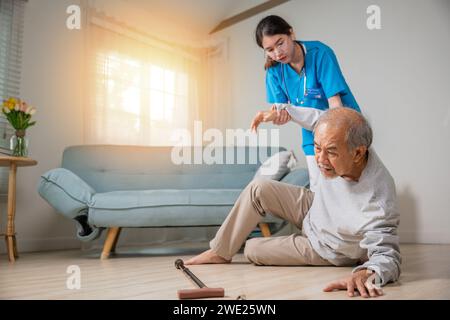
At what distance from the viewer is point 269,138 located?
3.97 m

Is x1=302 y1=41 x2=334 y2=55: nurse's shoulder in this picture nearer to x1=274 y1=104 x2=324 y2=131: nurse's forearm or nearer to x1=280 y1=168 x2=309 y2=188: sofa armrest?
x1=274 y1=104 x2=324 y2=131: nurse's forearm

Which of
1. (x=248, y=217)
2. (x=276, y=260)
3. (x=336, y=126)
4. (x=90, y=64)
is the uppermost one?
(x=90, y=64)

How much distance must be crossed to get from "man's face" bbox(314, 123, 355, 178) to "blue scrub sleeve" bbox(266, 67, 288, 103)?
723 mm

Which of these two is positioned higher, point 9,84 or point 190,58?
point 190,58

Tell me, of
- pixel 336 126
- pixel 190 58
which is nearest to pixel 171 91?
pixel 190 58

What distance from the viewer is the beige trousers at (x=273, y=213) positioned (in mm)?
1626

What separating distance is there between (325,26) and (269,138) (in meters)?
1.14

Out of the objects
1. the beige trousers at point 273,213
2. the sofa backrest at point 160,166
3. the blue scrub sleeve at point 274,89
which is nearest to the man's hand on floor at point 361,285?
the beige trousers at point 273,213

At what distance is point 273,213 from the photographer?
166 centimetres

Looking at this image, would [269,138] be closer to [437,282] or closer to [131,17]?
[131,17]

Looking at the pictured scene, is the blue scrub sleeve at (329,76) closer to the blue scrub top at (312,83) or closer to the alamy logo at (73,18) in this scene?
the blue scrub top at (312,83)

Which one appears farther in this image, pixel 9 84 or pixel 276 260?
pixel 9 84

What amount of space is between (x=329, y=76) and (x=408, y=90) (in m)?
1.63
